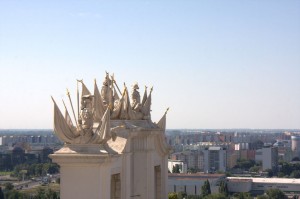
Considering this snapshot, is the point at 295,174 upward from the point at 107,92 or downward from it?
downward

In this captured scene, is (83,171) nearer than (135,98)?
Yes

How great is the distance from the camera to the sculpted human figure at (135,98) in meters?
13.6

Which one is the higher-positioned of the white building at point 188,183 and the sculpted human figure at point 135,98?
the sculpted human figure at point 135,98

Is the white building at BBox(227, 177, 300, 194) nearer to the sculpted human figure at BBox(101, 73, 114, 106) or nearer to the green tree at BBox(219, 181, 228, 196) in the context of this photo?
the green tree at BBox(219, 181, 228, 196)

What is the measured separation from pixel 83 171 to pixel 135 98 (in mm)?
3808

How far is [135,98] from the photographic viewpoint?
13.8 m

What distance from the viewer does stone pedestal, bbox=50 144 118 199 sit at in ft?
33.5

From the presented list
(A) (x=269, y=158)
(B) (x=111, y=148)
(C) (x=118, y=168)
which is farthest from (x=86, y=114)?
(A) (x=269, y=158)

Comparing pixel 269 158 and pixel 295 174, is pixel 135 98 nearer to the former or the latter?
pixel 295 174

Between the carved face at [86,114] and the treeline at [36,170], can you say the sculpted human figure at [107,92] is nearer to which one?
the carved face at [86,114]

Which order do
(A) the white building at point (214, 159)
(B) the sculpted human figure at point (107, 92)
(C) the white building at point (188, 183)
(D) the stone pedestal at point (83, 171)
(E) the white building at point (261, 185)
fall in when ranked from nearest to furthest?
(D) the stone pedestal at point (83, 171) < (B) the sculpted human figure at point (107, 92) < (C) the white building at point (188, 183) < (E) the white building at point (261, 185) < (A) the white building at point (214, 159)

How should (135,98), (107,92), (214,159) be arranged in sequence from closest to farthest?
(107,92)
(135,98)
(214,159)

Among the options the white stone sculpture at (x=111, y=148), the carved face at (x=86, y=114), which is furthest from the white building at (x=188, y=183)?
the carved face at (x=86, y=114)

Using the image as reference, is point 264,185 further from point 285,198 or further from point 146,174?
point 146,174
